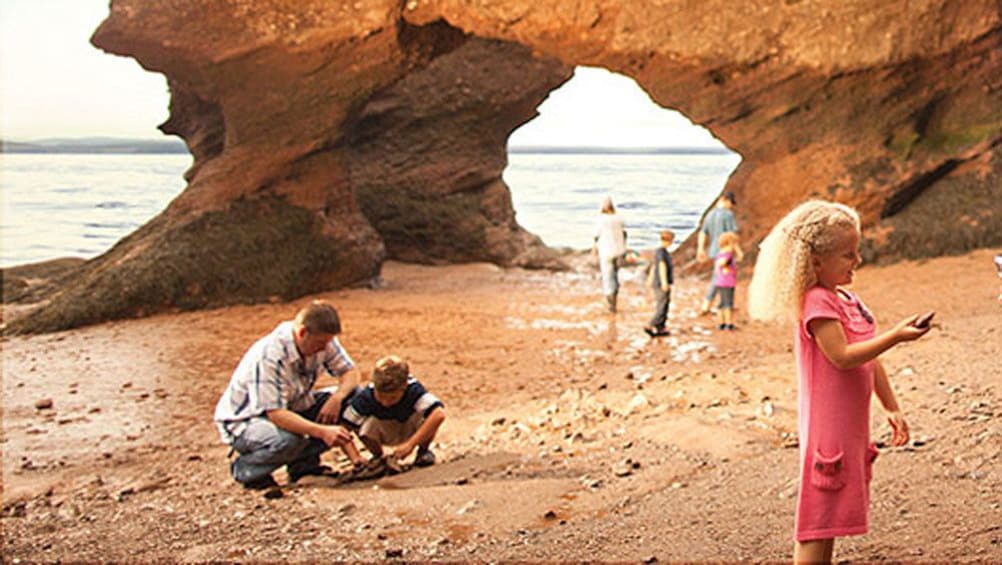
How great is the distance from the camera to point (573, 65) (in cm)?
1231

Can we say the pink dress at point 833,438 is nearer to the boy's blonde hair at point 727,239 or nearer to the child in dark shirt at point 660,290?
the child in dark shirt at point 660,290

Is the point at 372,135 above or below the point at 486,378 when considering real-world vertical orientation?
above

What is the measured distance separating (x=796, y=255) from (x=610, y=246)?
795cm

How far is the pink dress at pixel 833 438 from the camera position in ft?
9.07

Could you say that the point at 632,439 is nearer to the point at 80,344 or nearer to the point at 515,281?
the point at 80,344

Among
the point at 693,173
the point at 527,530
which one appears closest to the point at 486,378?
the point at 527,530

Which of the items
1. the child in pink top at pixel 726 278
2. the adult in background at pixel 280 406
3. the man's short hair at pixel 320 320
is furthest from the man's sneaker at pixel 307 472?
the child in pink top at pixel 726 278

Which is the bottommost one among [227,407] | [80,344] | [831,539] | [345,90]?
[80,344]

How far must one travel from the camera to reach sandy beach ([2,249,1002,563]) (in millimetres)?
3916

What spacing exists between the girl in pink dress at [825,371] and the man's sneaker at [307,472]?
125 inches

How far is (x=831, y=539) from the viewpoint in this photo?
9.16 feet

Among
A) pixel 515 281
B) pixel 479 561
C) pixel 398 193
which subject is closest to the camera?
pixel 479 561

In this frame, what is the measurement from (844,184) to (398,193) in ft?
23.3

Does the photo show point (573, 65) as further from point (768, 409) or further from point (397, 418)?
point (397, 418)
